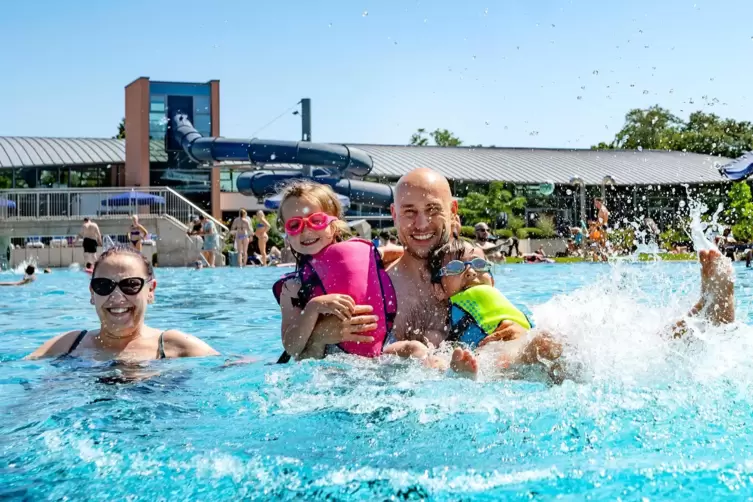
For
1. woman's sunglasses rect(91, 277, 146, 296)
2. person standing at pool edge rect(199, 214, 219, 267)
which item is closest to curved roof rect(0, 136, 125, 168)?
person standing at pool edge rect(199, 214, 219, 267)

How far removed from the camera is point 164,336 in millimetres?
4086

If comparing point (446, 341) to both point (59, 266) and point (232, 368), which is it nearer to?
point (232, 368)

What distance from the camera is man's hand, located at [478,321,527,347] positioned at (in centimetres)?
326

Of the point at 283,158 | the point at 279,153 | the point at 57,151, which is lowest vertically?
the point at 283,158

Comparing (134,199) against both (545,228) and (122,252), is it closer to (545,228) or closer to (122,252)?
(545,228)

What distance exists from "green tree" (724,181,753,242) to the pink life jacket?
19.4 m

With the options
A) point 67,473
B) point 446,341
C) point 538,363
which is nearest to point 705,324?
point 538,363

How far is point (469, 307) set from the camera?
133 inches

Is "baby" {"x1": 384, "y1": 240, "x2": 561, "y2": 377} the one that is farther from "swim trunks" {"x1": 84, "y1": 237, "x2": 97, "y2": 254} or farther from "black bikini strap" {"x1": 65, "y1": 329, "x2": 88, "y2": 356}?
"swim trunks" {"x1": 84, "y1": 237, "x2": 97, "y2": 254}

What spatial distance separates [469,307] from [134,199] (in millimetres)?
22500

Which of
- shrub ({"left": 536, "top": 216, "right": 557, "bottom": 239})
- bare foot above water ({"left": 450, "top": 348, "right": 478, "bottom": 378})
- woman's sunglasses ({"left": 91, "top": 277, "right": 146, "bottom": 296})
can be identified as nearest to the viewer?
bare foot above water ({"left": 450, "top": 348, "right": 478, "bottom": 378})

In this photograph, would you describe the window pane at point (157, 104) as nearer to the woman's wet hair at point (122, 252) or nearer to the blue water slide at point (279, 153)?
the blue water slide at point (279, 153)

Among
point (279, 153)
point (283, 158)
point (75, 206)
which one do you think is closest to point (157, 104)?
point (75, 206)

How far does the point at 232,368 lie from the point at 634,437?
2.16m
